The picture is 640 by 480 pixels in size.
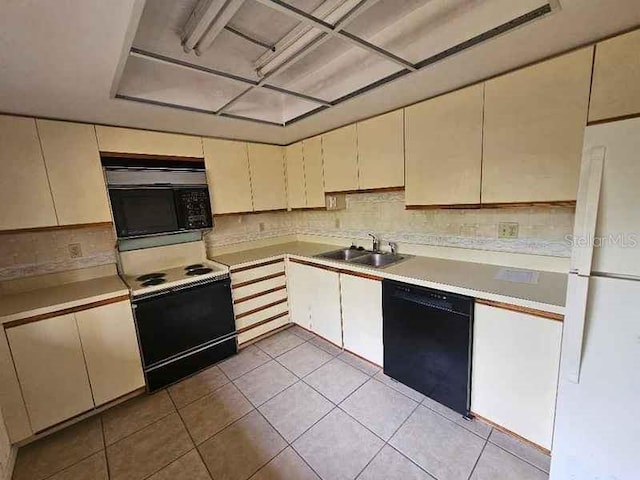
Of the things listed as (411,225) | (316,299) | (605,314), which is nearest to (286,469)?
(316,299)

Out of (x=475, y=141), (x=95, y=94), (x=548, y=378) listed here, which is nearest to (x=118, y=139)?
(x=95, y=94)

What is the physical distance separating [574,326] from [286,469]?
157 cm

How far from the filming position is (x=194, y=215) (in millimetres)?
2430

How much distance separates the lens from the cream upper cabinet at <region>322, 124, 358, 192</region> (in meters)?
2.36

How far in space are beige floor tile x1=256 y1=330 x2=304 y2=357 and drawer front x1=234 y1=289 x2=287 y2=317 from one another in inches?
15.0

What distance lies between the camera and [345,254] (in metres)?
2.82

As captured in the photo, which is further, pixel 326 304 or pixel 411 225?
pixel 326 304

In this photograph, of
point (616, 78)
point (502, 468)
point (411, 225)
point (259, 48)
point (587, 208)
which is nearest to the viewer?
point (587, 208)

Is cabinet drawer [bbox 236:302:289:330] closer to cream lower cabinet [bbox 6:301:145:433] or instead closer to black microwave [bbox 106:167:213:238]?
cream lower cabinet [bbox 6:301:145:433]

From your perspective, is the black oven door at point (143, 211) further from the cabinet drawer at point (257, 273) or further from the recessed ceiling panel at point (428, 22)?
the recessed ceiling panel at point (428, 22)

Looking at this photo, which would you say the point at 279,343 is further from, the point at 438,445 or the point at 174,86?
the point at 174,86

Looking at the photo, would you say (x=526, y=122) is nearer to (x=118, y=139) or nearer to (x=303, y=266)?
(x=303, y=266)

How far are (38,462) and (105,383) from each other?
457 millimetres

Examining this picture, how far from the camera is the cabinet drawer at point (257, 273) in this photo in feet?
8.29
